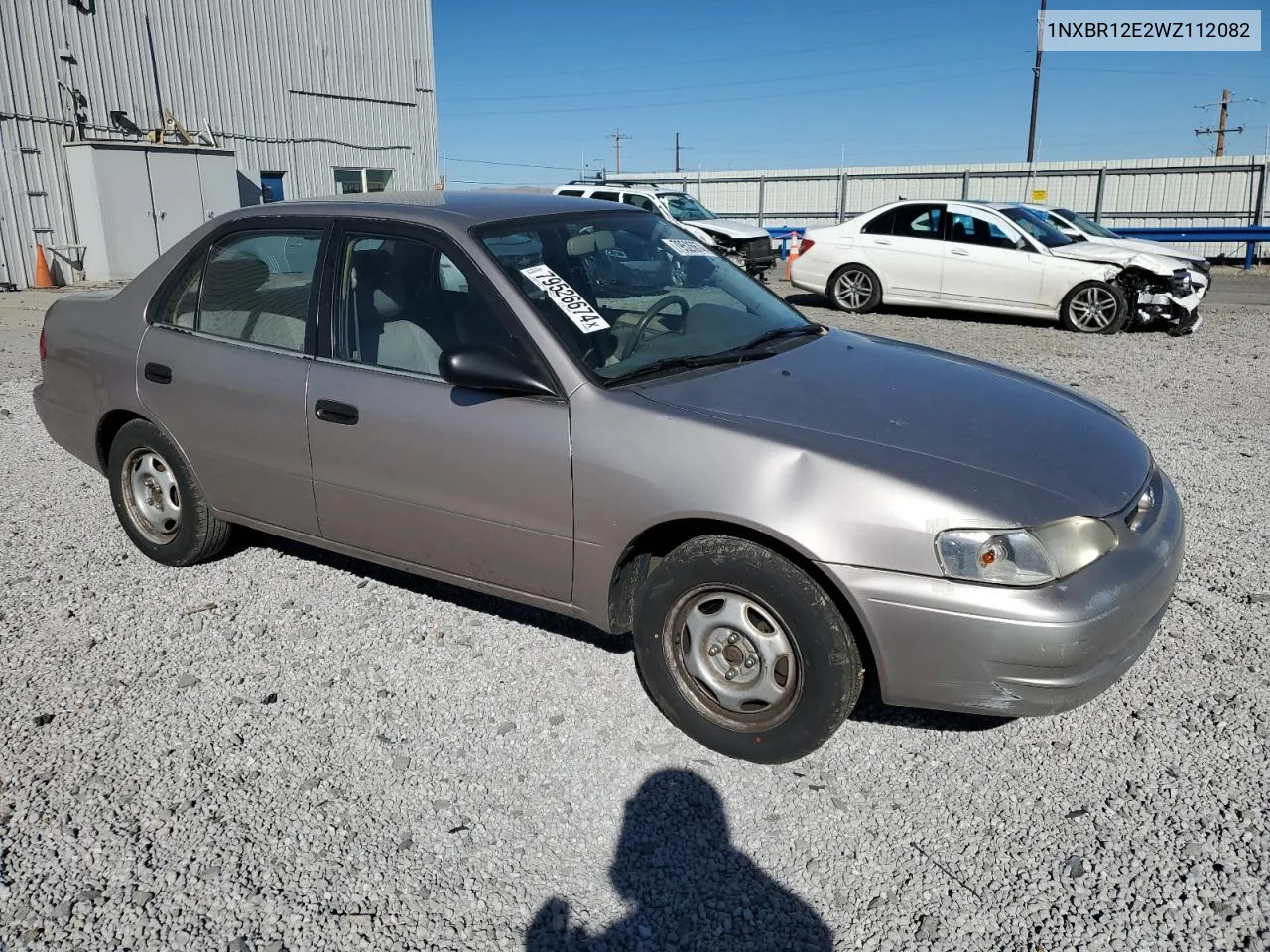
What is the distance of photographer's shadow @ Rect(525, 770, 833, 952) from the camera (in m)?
2.47

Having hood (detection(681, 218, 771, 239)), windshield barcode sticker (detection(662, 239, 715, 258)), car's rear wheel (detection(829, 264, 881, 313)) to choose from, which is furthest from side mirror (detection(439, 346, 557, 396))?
hood (detection(681, 218, 771, 239))

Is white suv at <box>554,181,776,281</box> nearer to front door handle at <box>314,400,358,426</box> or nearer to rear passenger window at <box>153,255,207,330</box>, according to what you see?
rear passenger window at <box>153,255,207,330</box>

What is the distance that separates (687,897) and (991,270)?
11.5 meters

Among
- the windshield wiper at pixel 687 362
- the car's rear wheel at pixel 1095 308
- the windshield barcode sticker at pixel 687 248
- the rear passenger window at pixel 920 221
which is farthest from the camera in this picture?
the rear passenger window at pixel 920 221

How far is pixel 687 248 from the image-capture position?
14.2ft

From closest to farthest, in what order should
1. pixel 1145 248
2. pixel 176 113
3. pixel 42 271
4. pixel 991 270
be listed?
pixel 991 270
pixel 1145 248
pixel 42 271
pixel 176 113

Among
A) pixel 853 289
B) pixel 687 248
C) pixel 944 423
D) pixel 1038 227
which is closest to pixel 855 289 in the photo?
pixel 853 289

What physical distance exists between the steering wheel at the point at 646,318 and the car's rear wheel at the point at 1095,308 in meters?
9.80

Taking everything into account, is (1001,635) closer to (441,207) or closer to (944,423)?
(944,423)

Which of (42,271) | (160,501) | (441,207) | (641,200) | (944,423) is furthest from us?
(641,200)

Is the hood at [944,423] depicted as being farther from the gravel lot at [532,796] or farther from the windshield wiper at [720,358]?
the gravel lot at [532,796]

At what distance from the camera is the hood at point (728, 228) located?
19781 mm

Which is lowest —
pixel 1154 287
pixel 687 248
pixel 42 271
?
pixel 42 271

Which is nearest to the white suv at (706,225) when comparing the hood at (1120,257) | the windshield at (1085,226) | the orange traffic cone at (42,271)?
the windshield at (1085,226)
